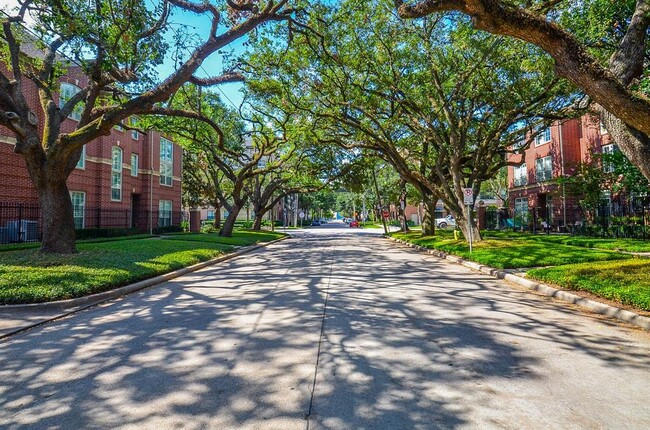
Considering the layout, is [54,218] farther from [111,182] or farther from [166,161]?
[166,161]

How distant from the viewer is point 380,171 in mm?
40469

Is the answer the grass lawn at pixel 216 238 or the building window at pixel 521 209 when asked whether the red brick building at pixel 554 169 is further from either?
the grass lawn at pixel 216 238

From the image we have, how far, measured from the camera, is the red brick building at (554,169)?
29484 millimetres

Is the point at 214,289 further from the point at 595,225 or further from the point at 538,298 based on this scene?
the point at 595,225

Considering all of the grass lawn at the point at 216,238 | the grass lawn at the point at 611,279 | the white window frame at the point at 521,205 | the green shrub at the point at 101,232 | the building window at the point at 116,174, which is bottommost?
the grass lawn at the point at 611,279

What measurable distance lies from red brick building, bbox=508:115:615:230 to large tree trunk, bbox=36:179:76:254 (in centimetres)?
2704

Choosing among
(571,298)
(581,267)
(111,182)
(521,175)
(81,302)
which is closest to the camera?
(81,302)

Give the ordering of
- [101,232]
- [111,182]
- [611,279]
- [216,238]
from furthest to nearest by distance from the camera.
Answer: [111,182] < [216,238] < [101,232] < [611,279]

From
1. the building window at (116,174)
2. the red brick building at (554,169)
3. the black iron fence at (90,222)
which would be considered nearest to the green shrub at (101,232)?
the black iron fence at (90,222)

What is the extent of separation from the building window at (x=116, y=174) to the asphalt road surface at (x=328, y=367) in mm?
22053

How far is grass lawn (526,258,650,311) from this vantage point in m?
7.21

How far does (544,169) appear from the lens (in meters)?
34.7

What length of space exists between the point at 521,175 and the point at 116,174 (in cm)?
3467

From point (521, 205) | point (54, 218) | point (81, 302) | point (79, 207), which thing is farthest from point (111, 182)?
point (521, 205)
